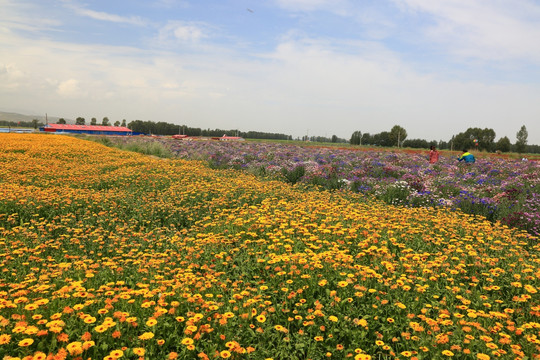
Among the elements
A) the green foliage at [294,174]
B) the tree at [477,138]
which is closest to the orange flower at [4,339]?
the green foliage at [294,174]

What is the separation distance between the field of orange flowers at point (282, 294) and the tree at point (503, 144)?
89.0 meters

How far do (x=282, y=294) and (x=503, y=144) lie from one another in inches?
3743

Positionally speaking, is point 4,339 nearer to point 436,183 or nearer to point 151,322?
point 151,322

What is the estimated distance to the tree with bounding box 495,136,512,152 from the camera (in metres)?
79.7

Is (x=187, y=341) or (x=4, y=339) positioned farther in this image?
(x=187, y=341)

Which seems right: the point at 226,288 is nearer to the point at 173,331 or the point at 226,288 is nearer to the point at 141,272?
the point at 173,331

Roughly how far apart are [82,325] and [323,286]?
8.89ft

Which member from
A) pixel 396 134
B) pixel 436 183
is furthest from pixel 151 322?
pixel 396 134

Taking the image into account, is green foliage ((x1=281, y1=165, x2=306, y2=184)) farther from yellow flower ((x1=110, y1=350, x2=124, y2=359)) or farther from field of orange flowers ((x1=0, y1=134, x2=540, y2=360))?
yellow flower ((x1=110, y1=350, x2=124, y2=359))

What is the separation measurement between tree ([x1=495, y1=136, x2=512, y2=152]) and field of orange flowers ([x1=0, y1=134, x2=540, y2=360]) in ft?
292

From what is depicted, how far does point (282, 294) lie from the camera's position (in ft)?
13.7

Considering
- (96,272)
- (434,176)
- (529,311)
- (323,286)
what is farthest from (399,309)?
(434,176)

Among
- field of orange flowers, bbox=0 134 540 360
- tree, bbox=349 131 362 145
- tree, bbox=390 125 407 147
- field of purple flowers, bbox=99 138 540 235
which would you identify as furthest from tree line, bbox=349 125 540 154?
field of orange flowers, bbox=0 134 540 360

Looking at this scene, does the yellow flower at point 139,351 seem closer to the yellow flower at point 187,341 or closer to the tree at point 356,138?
the yellow flower at point 187,341
